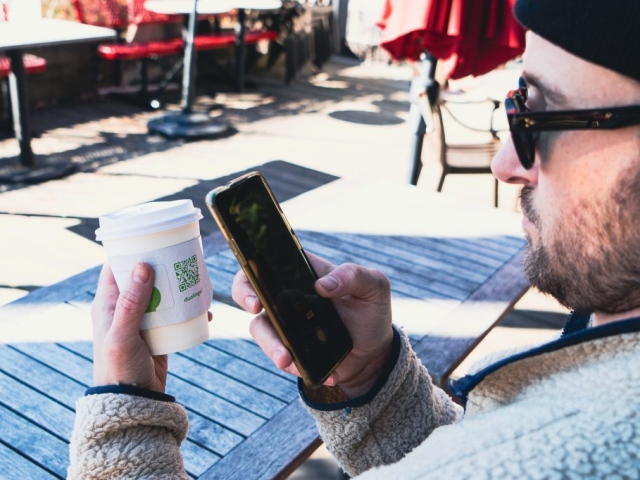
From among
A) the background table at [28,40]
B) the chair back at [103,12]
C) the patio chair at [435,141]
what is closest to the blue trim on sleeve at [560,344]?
the patio chair at [435,141]

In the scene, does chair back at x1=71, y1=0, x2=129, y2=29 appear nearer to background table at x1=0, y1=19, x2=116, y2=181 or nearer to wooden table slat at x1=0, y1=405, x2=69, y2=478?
background table at x1=0, y1=19, x2=116, y2=181

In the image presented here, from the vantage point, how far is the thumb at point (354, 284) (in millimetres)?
1257

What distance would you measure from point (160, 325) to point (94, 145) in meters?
5.18

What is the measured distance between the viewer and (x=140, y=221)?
1154mm

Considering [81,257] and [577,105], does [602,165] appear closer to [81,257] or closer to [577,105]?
[577,105]

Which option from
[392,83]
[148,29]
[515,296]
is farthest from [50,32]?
[392,83]

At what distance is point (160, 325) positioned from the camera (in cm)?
119

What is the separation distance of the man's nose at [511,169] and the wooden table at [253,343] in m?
0.77

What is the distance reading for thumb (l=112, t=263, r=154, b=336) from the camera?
1121 mm

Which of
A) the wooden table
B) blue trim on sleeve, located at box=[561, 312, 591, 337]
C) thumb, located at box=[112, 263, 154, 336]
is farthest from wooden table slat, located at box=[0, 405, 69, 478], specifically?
blue trim on sleeve, located at box=[561, 312, 591, 337]

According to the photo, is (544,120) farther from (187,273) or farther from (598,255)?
(187,273)

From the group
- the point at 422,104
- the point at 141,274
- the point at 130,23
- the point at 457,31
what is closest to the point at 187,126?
the point at 130,23

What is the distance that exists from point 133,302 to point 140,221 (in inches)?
5.5

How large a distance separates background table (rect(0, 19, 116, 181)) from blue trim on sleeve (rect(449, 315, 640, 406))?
4.31 meters
